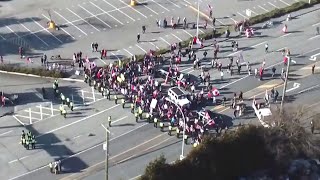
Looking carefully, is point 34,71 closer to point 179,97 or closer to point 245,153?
point 179,97

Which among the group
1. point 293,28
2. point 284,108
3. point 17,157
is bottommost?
point 17,157

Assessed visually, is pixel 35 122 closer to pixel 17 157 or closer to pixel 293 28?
pixel 17 157

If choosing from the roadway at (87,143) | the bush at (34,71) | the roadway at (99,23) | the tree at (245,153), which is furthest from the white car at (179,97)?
the bush at (34,71)

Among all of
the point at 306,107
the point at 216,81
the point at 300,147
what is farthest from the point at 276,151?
the point at 216,81

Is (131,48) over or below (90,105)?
over

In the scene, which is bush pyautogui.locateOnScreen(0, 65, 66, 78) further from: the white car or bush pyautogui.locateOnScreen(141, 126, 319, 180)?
bush pyautogui.locateOnScreen(141, 126, 319, 180)

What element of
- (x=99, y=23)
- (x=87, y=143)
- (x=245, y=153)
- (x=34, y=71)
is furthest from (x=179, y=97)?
(x=99, y=23)

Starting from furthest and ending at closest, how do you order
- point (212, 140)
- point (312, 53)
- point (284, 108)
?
1. point (312, 53)
2. point (284, 108)
3. point (212, 140)

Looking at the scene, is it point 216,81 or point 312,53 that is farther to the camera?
point 312,53
